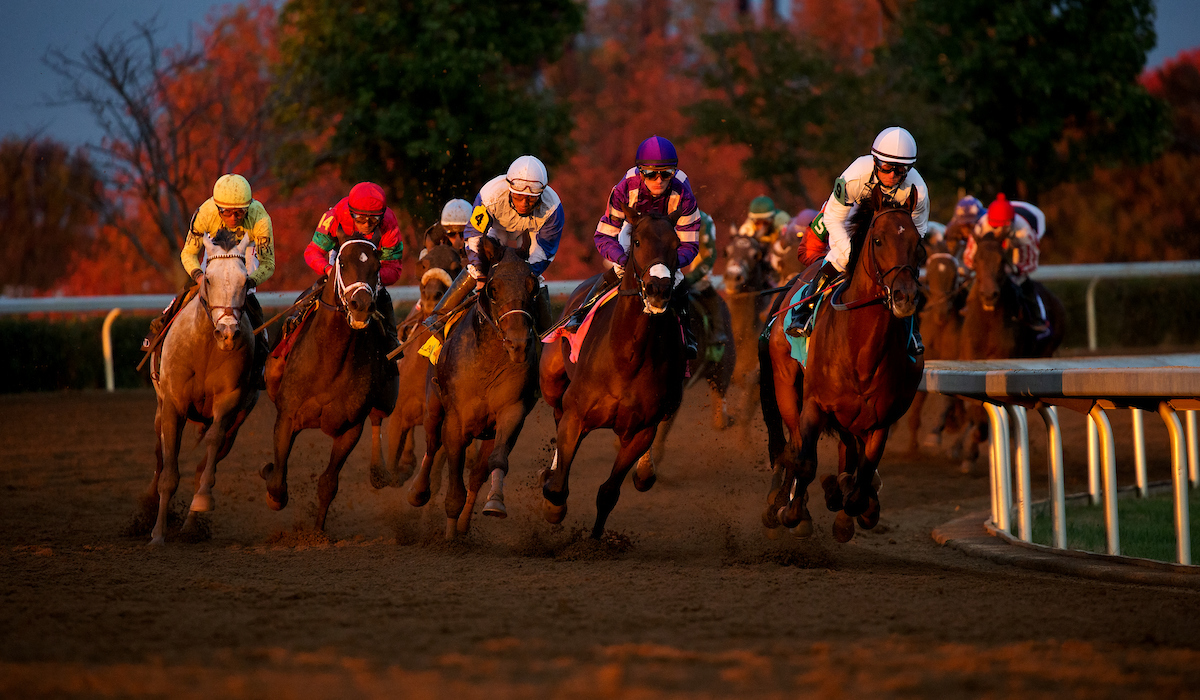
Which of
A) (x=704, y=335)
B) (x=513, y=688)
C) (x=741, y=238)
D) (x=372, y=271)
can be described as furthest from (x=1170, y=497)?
(x=513, y=688)

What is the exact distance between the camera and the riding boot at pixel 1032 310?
1135 centimetres

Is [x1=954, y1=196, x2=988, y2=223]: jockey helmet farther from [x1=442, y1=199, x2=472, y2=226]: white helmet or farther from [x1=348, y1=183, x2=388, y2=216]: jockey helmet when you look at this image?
[x1=348, y1=183, x2=388, y2=216]: jockey helmet

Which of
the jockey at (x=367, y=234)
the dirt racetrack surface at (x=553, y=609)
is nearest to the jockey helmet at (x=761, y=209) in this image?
the dirt racetrack surface at (x=553, y=609)

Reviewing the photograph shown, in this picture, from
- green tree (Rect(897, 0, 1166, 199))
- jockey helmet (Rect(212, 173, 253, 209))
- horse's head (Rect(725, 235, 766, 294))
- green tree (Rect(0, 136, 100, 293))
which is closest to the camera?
jockey helmet (Rect(212, 173, 253, 209))

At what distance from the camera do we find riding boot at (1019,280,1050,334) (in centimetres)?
1135

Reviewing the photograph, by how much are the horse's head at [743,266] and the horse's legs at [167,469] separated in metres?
5.56

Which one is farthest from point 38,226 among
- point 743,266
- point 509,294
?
point 509,294

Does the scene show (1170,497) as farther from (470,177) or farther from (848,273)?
(470,177)

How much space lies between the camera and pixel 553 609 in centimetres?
521

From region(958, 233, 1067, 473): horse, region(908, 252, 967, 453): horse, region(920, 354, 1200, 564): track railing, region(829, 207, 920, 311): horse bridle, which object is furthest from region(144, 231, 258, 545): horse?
region(908, 252, 967, 453): horse

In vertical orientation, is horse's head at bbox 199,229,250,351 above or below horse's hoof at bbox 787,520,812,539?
above

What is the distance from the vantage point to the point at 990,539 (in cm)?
761

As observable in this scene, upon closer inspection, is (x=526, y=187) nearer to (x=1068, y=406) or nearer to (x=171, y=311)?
(x=171, y=311)

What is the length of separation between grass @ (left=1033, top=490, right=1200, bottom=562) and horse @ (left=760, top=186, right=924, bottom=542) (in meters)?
1.28
